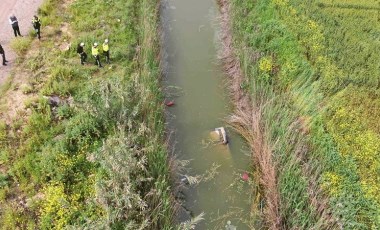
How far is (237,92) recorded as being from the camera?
1738cm

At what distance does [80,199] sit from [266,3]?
1327 centimetres

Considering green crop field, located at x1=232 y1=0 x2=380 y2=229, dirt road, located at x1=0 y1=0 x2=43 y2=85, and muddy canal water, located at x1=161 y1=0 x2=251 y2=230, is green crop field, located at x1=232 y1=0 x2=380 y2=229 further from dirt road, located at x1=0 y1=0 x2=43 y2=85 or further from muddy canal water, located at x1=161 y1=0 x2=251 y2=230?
dirt road, located at x1=0 y1=0 x2=43 y2=85

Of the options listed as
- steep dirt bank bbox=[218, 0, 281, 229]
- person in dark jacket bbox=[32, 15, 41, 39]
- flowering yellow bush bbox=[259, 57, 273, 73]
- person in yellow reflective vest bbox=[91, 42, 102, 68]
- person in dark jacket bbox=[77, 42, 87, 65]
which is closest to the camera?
steep dirt bank bbox=[218, 0, 281, 229]

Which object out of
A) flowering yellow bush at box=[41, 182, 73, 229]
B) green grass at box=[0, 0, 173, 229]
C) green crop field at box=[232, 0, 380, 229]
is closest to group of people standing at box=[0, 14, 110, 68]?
green grass at box=[0, 0, 173, 229]

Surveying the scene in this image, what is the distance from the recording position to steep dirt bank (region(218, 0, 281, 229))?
512 inches

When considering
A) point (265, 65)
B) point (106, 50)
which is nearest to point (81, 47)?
point (106, 50)

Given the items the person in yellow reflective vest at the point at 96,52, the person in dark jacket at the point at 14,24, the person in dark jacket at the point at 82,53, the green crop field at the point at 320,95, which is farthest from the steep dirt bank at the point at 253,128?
the person in dark jacket at the point at 14,24

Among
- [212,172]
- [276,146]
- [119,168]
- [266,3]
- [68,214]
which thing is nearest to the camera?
[119,168]

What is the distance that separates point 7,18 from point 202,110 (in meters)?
10.8

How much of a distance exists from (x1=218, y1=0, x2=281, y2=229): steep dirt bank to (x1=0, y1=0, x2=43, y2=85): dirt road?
31.5ft

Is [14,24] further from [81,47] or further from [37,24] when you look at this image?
[81,47]

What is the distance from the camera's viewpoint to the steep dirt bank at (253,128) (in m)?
13.0

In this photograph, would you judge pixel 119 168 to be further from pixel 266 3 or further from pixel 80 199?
pixel 266 3

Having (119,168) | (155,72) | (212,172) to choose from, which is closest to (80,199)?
(119,168)
